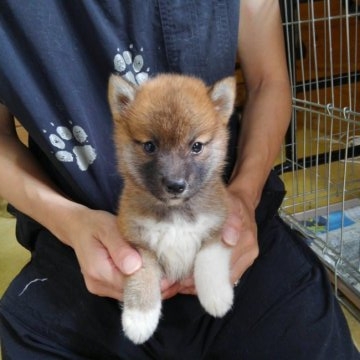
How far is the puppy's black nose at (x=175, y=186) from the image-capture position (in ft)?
2.82

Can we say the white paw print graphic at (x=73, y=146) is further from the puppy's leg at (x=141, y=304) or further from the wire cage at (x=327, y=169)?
the wire cage at (x=327, y=169)

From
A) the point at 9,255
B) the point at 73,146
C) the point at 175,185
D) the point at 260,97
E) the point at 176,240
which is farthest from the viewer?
the point at 9,255

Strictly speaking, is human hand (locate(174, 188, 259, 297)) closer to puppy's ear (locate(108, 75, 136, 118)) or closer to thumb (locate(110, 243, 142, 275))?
thumb (locate(110, 243, 142, 275))

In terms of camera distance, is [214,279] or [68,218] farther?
[68,218]

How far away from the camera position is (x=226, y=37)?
112 centimetres

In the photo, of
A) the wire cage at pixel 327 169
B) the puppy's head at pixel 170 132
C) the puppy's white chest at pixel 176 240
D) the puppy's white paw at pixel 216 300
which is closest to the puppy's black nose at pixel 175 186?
the puppy's head at pixel 170 132

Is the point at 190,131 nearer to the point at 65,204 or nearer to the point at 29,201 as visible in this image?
the point at 65,204

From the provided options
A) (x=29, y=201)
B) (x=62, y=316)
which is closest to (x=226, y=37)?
(x=29, y=201)

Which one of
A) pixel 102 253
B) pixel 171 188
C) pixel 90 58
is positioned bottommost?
pixel 102 253

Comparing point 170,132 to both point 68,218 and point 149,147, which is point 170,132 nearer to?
point 149,147

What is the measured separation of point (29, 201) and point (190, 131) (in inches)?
19.8

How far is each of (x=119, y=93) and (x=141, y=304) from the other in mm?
464

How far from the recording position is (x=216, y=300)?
0.91 meters

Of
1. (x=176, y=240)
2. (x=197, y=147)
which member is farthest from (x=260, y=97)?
(x=176, y=240)
